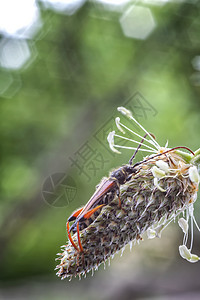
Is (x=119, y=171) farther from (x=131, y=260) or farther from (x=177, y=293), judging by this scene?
(x=131, y=260)

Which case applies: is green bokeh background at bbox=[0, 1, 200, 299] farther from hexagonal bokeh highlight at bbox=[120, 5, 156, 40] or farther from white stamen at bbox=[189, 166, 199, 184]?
white stamen at bbox=[189, 166, 199, 184]

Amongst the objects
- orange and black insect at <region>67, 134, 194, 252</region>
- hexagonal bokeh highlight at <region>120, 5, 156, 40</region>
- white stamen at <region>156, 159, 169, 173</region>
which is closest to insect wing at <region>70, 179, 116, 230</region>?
orange and black insect at <region>67, 134, 194, 252</region>

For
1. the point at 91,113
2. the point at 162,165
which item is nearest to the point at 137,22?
the point at 91,113

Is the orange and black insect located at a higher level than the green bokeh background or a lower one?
lower

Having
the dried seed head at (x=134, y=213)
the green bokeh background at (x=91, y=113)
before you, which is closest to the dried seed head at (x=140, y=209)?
the dried seed head at (x=134, y=213)

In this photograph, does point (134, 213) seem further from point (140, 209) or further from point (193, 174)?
point (193, 174)

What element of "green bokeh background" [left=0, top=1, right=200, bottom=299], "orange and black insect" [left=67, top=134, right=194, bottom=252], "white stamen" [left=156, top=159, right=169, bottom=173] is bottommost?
"white stamen" [left=156, top=159, right=169, bottom=173]
